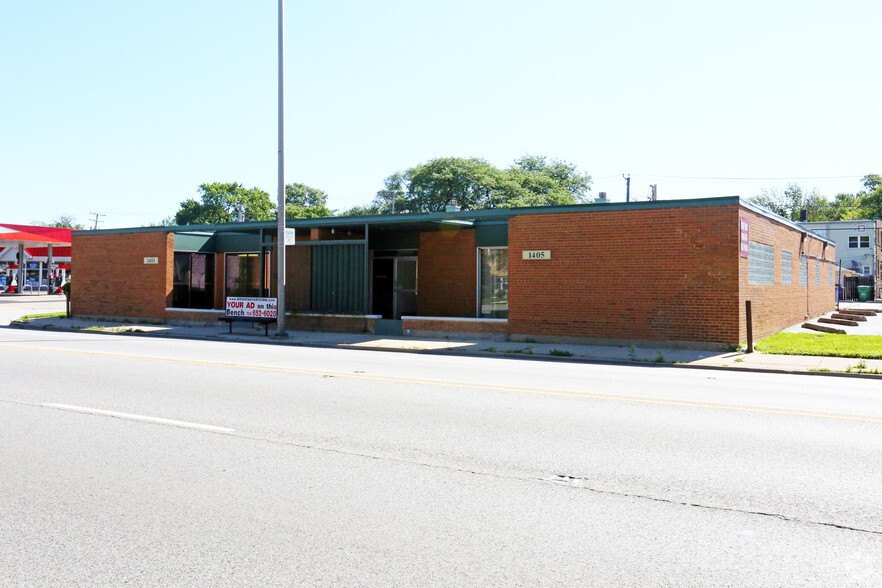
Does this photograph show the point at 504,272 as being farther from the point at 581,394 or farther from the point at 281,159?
the point at 581,394

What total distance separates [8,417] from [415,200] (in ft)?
228

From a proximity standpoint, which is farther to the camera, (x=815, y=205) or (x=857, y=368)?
(x=815, y=205)

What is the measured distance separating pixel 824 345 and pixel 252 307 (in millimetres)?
16104

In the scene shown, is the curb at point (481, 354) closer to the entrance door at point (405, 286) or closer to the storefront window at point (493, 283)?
the storefront window at point (493, 283)

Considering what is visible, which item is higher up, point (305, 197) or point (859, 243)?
point (305, 197)

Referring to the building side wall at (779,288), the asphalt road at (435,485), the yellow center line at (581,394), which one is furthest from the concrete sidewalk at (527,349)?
the yellow center line at (581,394)

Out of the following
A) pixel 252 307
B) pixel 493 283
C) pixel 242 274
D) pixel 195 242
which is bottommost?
pixel 252 307

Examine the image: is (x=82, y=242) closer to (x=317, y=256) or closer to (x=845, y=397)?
(x=317, y=256)

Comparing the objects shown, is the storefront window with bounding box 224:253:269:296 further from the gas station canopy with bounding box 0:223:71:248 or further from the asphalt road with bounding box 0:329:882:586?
the gas station canopy with bounding box 0:223:71:248

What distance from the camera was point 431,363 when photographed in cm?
1516

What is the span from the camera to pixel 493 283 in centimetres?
2239

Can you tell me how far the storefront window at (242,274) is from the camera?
29109mm

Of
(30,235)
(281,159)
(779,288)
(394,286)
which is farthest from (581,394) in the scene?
(30,235)

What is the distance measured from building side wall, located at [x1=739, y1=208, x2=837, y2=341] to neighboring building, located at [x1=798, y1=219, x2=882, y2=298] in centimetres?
3850
